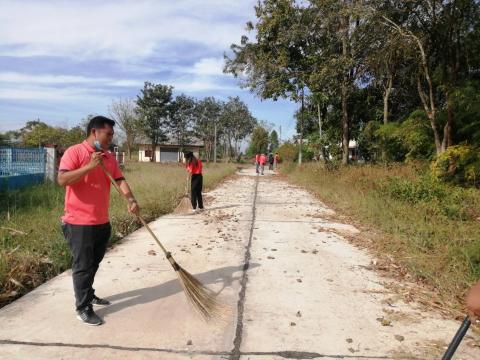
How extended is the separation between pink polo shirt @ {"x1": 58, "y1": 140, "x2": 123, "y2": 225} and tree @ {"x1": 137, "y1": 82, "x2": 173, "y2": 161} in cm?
5720

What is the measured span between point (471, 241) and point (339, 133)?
22512mm

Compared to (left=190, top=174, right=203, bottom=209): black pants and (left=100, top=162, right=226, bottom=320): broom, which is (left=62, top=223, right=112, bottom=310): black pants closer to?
(left=100, top=162, right=226, bottom=320): broom

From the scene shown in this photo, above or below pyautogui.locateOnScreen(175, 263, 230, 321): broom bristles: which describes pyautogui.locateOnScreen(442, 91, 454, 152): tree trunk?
above

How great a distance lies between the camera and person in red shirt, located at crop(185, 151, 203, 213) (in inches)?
435

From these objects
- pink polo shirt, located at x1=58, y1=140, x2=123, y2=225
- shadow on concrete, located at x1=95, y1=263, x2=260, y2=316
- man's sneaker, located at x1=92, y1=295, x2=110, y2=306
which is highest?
pink polo shirt, located at x1=58, y1=140, x2=123, y2=225

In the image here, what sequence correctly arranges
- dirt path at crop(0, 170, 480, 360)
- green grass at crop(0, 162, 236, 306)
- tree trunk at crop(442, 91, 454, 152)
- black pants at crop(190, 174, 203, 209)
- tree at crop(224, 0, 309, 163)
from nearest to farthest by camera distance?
dirt path at crop(0, 170, 480, 360), green grass at crop(0, 162, 236, 306), black pants at crop(190, 174, 203, 209), tree trunk at crop(442, 91, 454, 152), tree at crop(224, 0, 309, 163)

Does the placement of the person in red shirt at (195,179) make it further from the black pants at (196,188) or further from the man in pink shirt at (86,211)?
the man in pink shirt at (86,211)

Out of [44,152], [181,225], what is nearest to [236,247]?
[181,225]

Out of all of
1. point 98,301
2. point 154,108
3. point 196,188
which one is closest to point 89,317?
point 98,301

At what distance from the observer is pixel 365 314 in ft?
14.2

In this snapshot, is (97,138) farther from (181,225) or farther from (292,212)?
(292,212)

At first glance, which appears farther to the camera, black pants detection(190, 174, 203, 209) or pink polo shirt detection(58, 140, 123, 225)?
black pants detection(190, 174, 203, 209)

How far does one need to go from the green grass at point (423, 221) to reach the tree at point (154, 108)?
1896 inches

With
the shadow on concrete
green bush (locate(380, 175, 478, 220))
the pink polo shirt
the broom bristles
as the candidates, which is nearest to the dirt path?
the shadow on concrete
